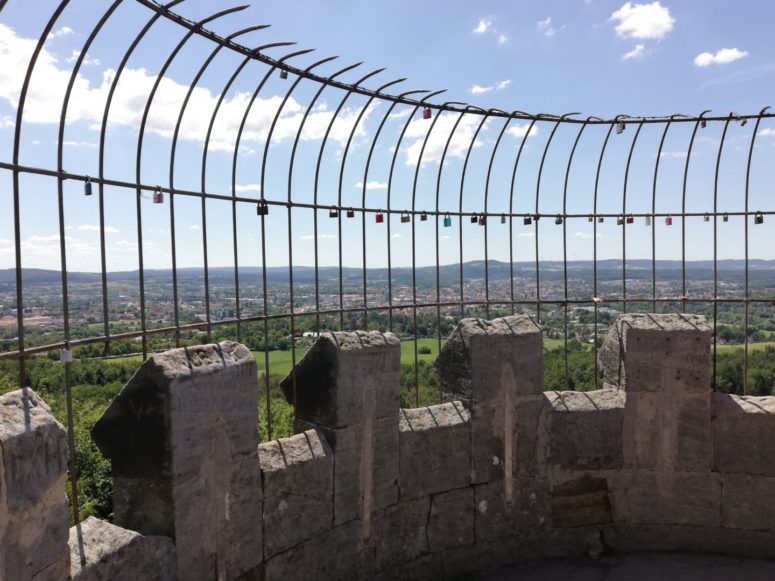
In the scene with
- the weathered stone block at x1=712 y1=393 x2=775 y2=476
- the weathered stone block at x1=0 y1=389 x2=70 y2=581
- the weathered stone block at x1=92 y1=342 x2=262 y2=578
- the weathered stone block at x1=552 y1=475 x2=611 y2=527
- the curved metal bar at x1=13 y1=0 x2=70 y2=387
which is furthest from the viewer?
the weathered stone block at x1=552 y1=475 x2=611 y2=527

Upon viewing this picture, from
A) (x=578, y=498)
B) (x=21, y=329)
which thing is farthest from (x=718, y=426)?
(x=21, y=329)

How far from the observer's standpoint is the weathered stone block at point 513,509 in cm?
767

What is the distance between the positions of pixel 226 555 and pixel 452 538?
296 centimetres

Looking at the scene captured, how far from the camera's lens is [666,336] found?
25.9 feet

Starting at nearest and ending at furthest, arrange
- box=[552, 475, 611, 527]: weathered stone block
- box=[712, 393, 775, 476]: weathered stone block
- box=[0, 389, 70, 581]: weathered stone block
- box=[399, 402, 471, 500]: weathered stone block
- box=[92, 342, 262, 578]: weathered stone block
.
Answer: box=[0, 389, 70, 581]: weathered stone block → box=[92, 342, 262, 578]: weathered stone block → box=[399, 402, 471, 500]: weathered stone block → box=[712, 393, 775, 476]: weathered stone block → box=[552, 475, 611, 527]: weathered stone block

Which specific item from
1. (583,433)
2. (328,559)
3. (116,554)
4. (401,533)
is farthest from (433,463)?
(116,554)

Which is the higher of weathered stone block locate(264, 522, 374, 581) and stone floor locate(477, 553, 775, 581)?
weathered stone block locate(264, 522, 374, 581)

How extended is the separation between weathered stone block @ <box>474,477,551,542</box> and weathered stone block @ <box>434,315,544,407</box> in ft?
3.59

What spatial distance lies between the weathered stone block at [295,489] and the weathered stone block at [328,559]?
0.35 feet

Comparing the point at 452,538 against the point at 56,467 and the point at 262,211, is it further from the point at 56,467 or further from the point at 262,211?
the point at 56,467

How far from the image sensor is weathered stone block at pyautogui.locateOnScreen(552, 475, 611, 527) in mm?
8062

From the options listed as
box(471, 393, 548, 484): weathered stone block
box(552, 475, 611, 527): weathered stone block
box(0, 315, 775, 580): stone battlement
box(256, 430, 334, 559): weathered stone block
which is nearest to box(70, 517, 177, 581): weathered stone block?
box(0, 315, 775, 580): stone battlement

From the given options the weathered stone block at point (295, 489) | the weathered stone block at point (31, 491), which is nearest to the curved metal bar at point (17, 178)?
the weathered stone block at point (31, 491)

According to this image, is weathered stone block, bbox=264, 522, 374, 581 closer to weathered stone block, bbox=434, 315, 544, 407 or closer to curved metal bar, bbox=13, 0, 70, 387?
weathered stone block, bbox=434, 315, 544, 407
